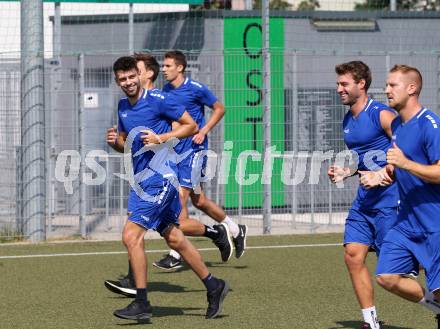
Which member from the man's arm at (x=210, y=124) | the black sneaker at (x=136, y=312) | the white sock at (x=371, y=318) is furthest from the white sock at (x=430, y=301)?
the man's arm at (x=210, y=124)

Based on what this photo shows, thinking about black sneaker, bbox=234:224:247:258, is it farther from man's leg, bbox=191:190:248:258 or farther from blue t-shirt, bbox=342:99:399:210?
blue t-shirt, bbox=342:99:399:210

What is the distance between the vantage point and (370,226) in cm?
843

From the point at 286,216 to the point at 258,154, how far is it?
3.55ft

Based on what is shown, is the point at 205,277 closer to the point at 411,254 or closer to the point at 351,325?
the point at 351,325

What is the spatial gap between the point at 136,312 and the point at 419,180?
2621mm

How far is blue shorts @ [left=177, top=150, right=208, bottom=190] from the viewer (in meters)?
12.5

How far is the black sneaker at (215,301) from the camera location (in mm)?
9047

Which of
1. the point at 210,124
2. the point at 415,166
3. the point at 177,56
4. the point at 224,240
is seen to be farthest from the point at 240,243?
the point at 415,166

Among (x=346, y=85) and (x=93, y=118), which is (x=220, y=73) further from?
(x=346, y=85)

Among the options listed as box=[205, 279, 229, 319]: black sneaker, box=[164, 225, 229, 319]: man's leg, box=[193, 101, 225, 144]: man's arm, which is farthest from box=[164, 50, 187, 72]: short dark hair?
box=[205, 279, 229, 319]: black sneaker

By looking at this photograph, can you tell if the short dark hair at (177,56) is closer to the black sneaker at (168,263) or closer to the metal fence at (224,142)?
the black sneaker at (168,263)

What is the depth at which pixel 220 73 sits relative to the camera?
54.7 feet

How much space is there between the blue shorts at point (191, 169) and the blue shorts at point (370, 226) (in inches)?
168

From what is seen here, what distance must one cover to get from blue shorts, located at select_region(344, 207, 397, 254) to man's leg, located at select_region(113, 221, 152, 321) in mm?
1645
